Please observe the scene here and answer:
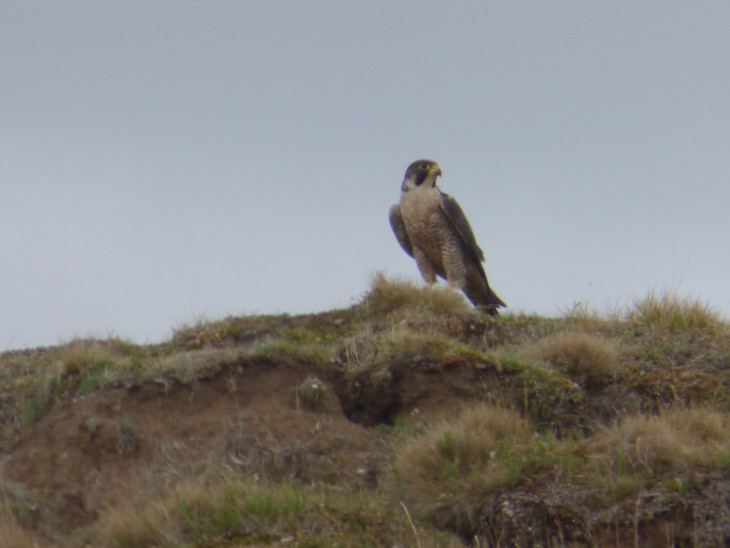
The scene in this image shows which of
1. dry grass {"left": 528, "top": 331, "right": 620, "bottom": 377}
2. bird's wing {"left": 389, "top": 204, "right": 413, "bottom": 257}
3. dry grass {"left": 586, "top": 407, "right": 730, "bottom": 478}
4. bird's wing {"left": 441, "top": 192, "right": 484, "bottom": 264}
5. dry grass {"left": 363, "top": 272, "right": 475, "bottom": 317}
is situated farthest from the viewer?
bird's wing {"left": 389, "top": 204, "right": 413, "bottom": 257}

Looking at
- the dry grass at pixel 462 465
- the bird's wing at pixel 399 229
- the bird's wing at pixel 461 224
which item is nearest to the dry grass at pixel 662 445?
the dry grass at pixel 462 465

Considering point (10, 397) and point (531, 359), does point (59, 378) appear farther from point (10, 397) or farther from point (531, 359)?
point (531, 359)

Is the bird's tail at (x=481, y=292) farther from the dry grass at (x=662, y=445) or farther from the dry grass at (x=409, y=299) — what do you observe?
the dry grass at (x=662, y=445)

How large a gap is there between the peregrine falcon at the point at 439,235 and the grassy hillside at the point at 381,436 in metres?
2.69

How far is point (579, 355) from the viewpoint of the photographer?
27.5 feet

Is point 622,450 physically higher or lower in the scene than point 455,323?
lower

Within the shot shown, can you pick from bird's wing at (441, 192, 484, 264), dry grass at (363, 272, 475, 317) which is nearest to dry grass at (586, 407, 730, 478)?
dry grass at (363, 272, 475, 317)

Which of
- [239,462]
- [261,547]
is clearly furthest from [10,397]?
[261,547]

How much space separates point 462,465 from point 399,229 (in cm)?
691

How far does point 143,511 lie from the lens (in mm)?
6281

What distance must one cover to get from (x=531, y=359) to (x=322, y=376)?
1.74 meters

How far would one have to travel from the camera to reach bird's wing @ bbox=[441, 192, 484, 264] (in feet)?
41.2

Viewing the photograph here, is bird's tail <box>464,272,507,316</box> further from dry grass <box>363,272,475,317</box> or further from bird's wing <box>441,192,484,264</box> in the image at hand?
dry grass <box>363,272,475,317</box>

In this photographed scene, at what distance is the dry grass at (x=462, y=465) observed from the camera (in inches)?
248
